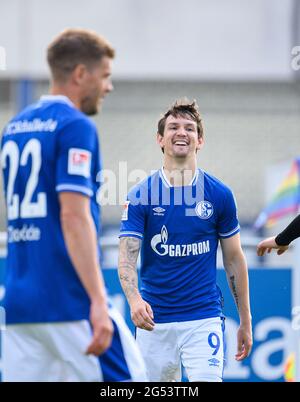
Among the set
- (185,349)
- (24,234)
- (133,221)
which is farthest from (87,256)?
(185,349)

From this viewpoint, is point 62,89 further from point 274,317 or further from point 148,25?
point 148,25

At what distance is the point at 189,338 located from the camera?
5566 mm

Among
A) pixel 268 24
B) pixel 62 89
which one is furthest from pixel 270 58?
pixel 62 89

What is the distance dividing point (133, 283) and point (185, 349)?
0.54 m

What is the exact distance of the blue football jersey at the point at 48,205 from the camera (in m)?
3.74

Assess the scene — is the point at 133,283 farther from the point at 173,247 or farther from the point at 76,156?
the point at 76,156

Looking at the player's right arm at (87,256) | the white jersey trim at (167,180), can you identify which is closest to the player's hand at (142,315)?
the white jersey trim at (167,180)

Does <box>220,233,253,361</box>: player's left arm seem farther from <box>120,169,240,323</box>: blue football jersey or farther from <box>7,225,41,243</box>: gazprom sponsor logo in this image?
<box>7,225,41,243</box>: gazprom sponsor logo

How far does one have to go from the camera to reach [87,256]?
142 inches

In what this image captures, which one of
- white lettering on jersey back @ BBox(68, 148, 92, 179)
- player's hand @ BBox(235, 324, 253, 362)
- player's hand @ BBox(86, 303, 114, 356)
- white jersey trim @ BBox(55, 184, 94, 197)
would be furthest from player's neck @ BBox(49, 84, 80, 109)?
player's hand @ BBox(235, 324, 253, 362)

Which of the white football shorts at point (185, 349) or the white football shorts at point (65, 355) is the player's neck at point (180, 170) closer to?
the white football shorts at point (185, 349)

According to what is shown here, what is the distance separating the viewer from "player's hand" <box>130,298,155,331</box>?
5.22m

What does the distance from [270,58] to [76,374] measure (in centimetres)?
1418

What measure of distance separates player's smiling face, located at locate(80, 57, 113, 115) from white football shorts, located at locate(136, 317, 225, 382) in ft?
6.82
